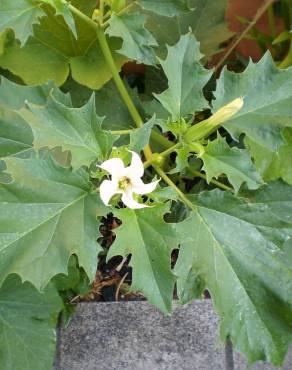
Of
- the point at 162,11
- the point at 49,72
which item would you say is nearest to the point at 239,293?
Result: the point at 162,11

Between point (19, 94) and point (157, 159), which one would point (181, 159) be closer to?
point (157, 159)

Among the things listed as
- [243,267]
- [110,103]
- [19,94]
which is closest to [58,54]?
[110,103]

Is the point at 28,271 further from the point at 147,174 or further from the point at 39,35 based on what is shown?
the point at 39,35

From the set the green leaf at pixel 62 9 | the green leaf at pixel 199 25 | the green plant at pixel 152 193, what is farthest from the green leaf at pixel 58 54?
the green leaf at pixel 62 9

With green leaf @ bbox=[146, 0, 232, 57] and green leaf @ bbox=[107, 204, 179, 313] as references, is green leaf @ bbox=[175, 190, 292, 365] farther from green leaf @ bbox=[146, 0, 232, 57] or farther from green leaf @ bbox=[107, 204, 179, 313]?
green leaf @ bbox=[146, 0, 232, 57]

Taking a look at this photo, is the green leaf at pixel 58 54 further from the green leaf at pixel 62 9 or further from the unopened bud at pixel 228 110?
the unopened bud at pixel 228 110

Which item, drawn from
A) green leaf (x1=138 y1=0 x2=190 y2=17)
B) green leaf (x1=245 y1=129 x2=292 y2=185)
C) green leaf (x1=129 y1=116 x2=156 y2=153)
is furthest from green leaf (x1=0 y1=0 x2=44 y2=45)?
green leaf (x1=245 y1=129 x2=292 y2=185)

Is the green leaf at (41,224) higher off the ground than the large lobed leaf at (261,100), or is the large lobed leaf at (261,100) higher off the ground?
the large lobed leaf at (261,100)
